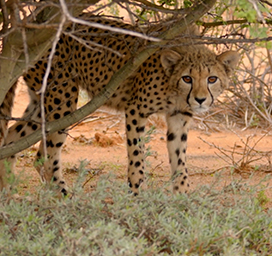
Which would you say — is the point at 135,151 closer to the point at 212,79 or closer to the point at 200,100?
the point at 200,100

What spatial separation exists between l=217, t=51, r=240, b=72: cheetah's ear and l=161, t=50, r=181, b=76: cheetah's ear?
367 millimetres

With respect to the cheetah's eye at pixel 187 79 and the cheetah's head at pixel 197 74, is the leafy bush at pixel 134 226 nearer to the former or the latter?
the cheetah's head at pixel 197 74

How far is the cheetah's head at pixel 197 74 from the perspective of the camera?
4.39m

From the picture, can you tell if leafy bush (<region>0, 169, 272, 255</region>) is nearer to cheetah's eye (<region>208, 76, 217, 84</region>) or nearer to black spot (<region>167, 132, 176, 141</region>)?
cheetah's eye (<region>208, 76, 217, 84</region>)

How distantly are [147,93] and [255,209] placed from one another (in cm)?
159

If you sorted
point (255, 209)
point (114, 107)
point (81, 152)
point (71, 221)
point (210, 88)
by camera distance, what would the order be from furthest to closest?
point (81, 152) → point (114, 107) → point (210, 88) → point (255, 209) → point (71, 221)

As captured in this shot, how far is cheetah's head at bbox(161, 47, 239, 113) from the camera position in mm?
4391

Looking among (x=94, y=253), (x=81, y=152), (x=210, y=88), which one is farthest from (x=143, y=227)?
(x=81, y=152)

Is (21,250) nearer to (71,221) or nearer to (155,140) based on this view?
(71,221)

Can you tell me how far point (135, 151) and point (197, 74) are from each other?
32.4 inches

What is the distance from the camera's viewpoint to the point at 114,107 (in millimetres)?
4930

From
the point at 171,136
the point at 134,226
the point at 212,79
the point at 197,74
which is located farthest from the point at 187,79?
the point at 134,226

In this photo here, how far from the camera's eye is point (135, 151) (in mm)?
4637

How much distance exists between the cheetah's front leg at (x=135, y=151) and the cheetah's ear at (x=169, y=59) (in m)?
0.45
